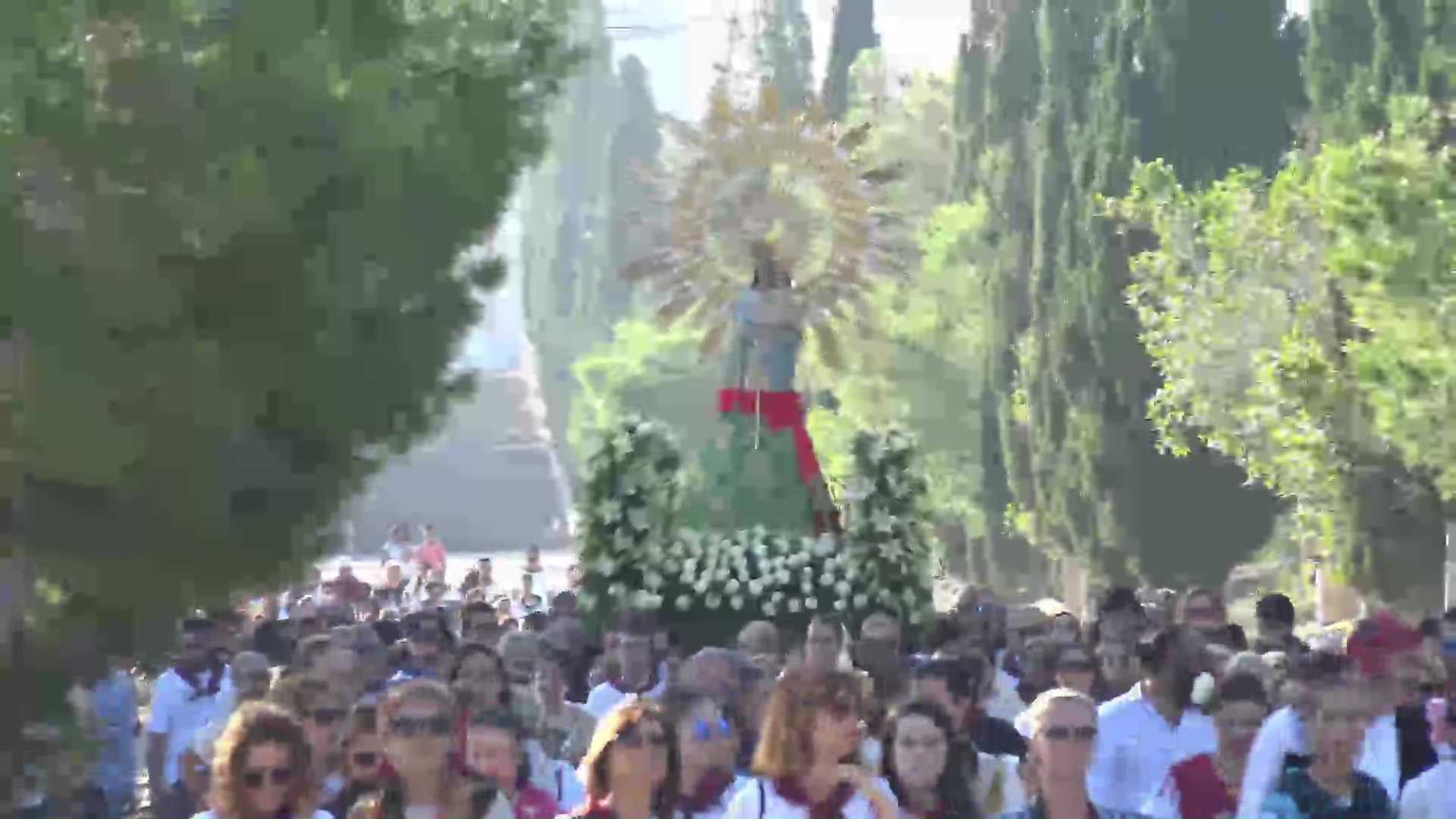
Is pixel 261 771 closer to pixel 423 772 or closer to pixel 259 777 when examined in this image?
pixel 259 777

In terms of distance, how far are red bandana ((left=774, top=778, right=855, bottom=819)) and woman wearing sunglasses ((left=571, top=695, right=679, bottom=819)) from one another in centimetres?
35

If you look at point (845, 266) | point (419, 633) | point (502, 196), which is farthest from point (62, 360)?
point (845, 266)

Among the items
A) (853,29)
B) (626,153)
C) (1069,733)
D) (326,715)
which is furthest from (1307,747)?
(626,153)

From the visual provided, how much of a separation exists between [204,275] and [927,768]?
86.1 inches

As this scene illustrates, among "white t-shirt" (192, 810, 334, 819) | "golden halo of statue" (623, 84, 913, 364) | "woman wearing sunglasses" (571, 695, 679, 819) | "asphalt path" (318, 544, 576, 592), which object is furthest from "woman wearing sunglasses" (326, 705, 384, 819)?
"asphalt path" (318, 544, 576, 592)

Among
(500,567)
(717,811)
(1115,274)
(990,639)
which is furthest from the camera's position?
(500,567)

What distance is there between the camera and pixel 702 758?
744 centimetres

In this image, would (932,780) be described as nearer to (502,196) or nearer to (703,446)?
(502,196)

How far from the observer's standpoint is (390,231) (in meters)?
6.86

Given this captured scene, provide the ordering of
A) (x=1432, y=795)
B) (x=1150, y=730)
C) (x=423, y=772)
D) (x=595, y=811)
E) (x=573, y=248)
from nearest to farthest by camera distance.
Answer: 1. (x=595, y=811)
2. (x=423, y=772)
3. (x=1432, y=795)
4. (x=1150, y=730)
5. (x=573, y=248)

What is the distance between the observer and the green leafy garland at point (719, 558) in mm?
15312

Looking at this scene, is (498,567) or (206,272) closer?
(206,272)

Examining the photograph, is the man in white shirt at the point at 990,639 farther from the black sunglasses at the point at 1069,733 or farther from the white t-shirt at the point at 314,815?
the white t-shirt at the point at 314,815

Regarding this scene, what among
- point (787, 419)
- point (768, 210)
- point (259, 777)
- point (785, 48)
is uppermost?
point (785, 48)
